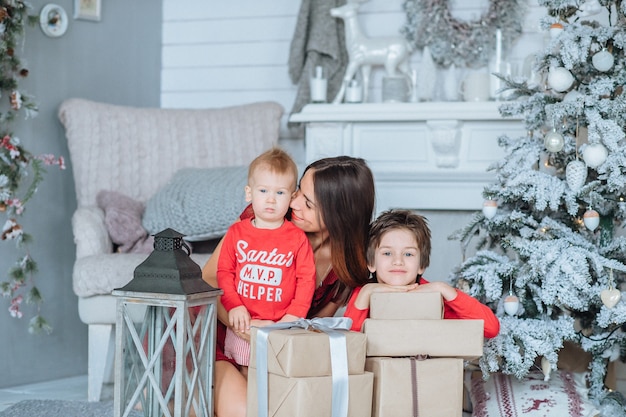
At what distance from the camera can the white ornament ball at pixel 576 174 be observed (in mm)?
2531

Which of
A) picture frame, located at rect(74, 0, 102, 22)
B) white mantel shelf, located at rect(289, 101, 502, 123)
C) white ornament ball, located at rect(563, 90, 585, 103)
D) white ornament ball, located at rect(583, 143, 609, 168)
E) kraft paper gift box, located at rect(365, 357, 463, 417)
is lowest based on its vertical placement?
kraft paper gift box, located at rect(365, 357, 463, 417)

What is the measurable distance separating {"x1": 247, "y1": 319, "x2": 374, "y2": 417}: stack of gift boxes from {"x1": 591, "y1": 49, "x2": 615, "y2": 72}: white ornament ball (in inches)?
46.2

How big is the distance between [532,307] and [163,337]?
1.24m

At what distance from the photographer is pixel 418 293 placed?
6.91 ft

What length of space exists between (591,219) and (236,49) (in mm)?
2450

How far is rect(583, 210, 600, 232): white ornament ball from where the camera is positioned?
2.53 m

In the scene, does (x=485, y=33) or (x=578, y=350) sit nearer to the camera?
(x=578, y=350)

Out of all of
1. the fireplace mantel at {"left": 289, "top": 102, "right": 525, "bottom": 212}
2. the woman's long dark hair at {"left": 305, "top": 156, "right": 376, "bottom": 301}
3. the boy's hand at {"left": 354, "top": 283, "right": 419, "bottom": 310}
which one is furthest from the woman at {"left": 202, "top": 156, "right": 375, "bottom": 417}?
the fireplace mantel at {"left": 289, "top": 102, "right": 525, "bottom": 212}

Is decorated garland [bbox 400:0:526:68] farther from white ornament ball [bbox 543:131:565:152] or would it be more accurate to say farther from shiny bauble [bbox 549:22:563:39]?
white ornament ball [bbox 543:131:565:152]

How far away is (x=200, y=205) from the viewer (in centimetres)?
327

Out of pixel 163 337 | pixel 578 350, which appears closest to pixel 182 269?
pixel 163 337

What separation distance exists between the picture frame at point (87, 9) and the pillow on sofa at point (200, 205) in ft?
3.19

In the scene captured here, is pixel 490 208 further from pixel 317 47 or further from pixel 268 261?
pixel 317 47

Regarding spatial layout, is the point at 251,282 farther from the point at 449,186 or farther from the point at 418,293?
the point at 449,186
